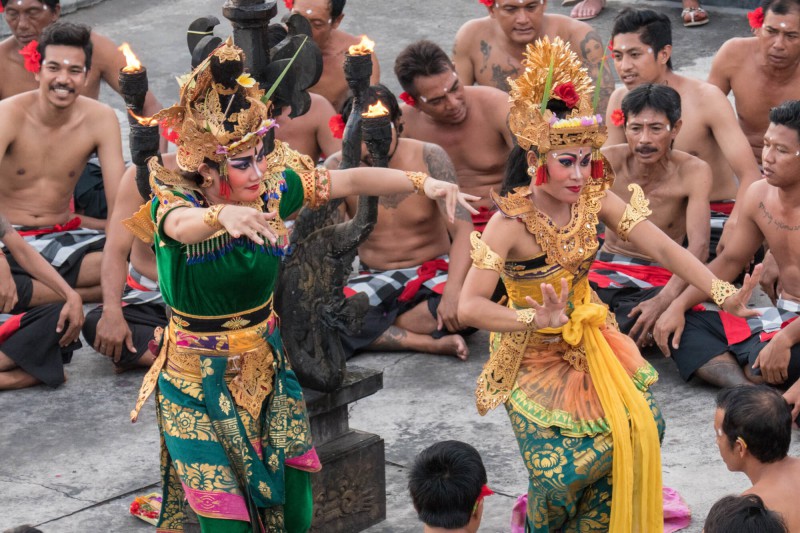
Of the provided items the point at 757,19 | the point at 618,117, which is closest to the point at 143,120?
the point at 618,117

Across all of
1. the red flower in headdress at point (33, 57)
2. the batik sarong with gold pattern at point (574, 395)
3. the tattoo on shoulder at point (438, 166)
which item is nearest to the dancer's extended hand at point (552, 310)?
the batik sarong with gold pattern at point (574, 395)

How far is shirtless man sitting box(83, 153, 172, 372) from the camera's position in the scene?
6.86m

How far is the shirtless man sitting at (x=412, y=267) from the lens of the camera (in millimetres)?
7121

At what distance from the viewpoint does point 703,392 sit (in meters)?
6.57

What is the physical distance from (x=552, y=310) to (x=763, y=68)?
13.0ft

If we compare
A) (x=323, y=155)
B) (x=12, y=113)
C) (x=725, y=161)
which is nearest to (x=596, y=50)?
(x=725, y=161)

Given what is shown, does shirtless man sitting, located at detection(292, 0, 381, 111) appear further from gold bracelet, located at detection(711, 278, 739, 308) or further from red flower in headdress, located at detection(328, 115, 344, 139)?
gold bracelet, located at detection(711, 278, 739, 308)

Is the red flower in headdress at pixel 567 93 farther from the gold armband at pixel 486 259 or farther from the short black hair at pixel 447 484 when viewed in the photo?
the short black hair at pixel 447 484

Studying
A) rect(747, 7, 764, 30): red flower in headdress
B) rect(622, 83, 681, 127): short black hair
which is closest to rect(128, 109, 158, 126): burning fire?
rect(622, 83, 681, 127): short black hair

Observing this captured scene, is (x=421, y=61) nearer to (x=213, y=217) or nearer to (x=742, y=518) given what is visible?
(x=213, y=217)

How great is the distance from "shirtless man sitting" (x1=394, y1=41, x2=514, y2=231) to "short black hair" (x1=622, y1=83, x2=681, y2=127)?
897 millimetres

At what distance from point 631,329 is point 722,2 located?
6.51 metres

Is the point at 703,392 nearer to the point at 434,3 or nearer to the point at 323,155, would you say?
the point at 323,155

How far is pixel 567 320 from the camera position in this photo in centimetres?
460
